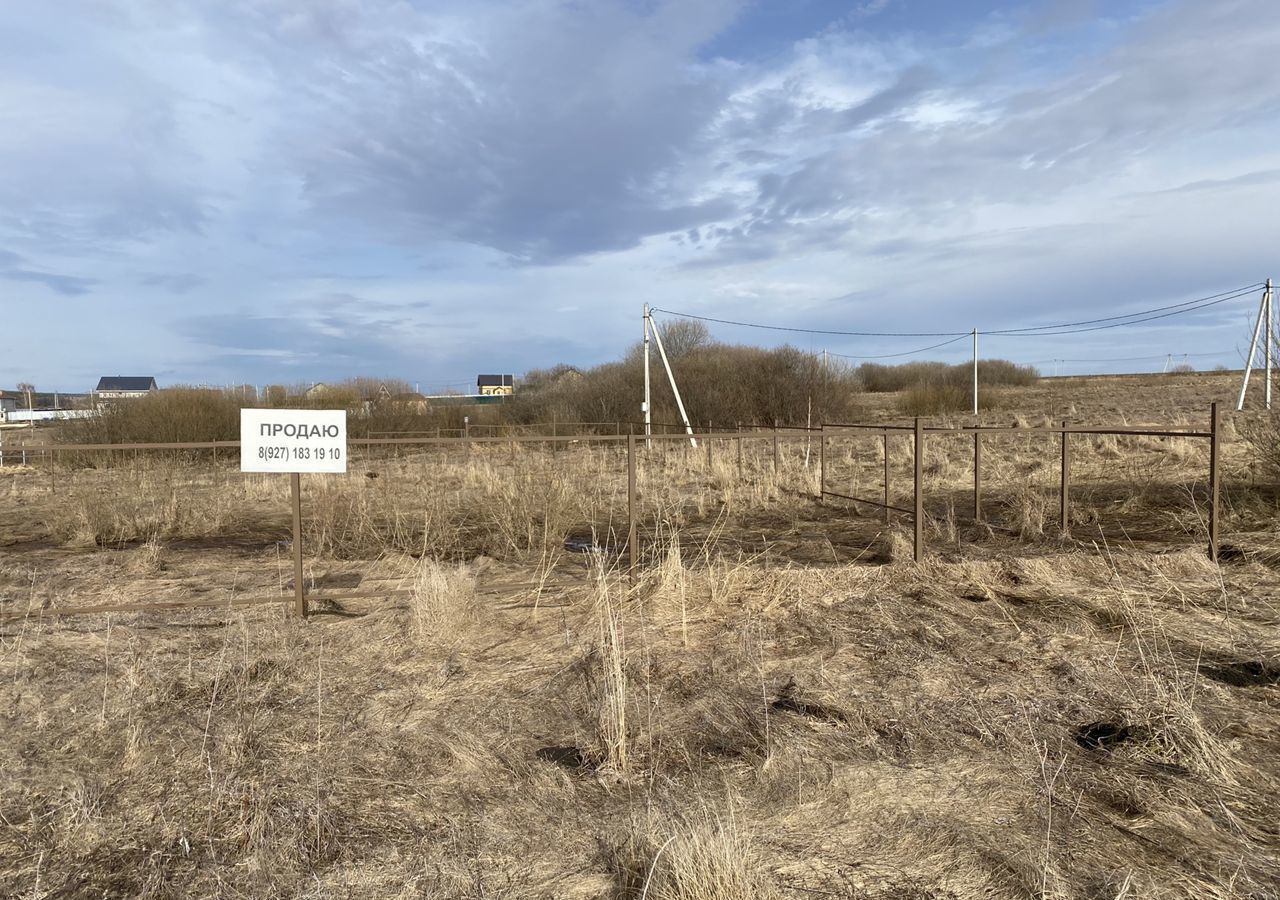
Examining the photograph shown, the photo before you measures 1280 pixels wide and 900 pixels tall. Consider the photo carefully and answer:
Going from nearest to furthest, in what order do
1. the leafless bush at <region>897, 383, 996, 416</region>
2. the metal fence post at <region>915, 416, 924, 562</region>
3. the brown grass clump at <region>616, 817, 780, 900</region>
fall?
the brown grass clump at <region>616, 817, 780, 900</region>
the metal fence post at <region>915, 416, 924, 562</region>
the leafless bush at <region>897, 383, 996, 416</region>

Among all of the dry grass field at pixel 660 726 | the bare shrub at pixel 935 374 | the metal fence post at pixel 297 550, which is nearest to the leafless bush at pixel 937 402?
the bare shrub at pixel 935 374

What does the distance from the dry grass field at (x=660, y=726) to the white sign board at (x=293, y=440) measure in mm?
1267

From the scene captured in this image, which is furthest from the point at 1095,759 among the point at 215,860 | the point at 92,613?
the point at 92,613

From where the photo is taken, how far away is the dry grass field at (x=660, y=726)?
313 cm

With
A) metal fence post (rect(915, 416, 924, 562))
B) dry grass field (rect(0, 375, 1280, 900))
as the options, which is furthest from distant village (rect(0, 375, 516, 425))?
metal fence post (rect(915, 416, 924, 562))

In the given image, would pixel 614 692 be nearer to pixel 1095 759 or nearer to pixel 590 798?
pixel 590 798

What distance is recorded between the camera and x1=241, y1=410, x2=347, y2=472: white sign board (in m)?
6.26

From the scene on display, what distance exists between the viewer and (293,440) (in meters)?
6.37

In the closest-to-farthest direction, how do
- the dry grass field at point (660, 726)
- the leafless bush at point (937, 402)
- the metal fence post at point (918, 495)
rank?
1. the dry grass field at point (660, 726)
2. the metal fence post at point (918, 495)
3. the leafless bush at point (937, 402)

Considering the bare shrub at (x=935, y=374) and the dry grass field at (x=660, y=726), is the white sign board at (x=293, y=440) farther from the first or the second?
the bare shrub at (x=935, y=374)

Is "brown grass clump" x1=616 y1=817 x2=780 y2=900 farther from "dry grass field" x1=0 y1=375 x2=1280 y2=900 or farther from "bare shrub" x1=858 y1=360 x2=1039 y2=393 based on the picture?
"bare shrub" x1=858 y1=360 x2=1039 y2=393

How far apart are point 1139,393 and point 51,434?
45727mm

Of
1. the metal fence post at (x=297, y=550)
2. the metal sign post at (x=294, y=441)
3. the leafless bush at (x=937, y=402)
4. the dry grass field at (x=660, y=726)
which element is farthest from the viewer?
the leafless bush at (x=937, y=402)

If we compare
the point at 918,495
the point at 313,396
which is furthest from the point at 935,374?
the point at 918,495
